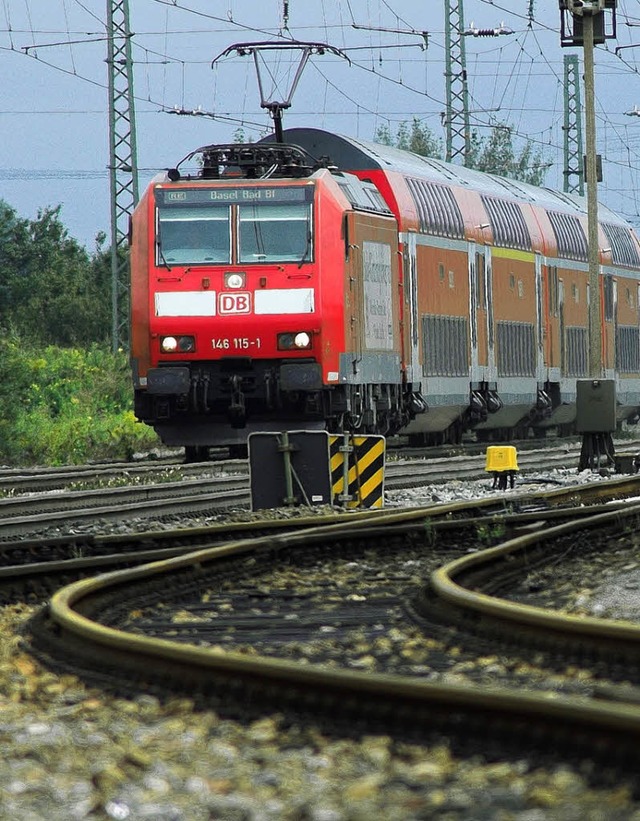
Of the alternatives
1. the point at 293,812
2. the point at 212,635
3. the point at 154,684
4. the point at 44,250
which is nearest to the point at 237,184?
the point at 212,635

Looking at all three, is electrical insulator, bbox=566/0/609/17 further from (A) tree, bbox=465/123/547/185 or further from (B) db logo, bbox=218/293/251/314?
(A) tree, bbox=465/123/547/185

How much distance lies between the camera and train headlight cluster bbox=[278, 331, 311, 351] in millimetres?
20000

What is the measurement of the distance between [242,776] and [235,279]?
51.7ft

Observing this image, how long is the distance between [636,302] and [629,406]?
87.5 inches

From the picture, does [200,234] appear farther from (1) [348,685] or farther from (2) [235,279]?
(1) [348,685]

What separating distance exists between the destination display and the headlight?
33.1 inches

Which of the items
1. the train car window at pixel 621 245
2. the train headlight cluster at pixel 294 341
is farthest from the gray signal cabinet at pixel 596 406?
the train car window at pixel 621 245

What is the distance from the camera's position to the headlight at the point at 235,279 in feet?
66.1

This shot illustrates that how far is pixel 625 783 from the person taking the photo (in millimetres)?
4051

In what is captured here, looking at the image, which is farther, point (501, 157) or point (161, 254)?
point (501, 157)

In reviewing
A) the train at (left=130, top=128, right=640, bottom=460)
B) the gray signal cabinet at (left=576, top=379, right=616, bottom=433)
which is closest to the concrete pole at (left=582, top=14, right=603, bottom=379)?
the gray signal cabinet at (left=576, top=379, right=616, bottom=433)

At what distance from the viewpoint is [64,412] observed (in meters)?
28.7

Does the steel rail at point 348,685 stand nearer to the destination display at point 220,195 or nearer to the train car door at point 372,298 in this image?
the train car door at point 372,298

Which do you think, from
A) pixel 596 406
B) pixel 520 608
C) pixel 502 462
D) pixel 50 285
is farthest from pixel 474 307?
pixel 50 285
